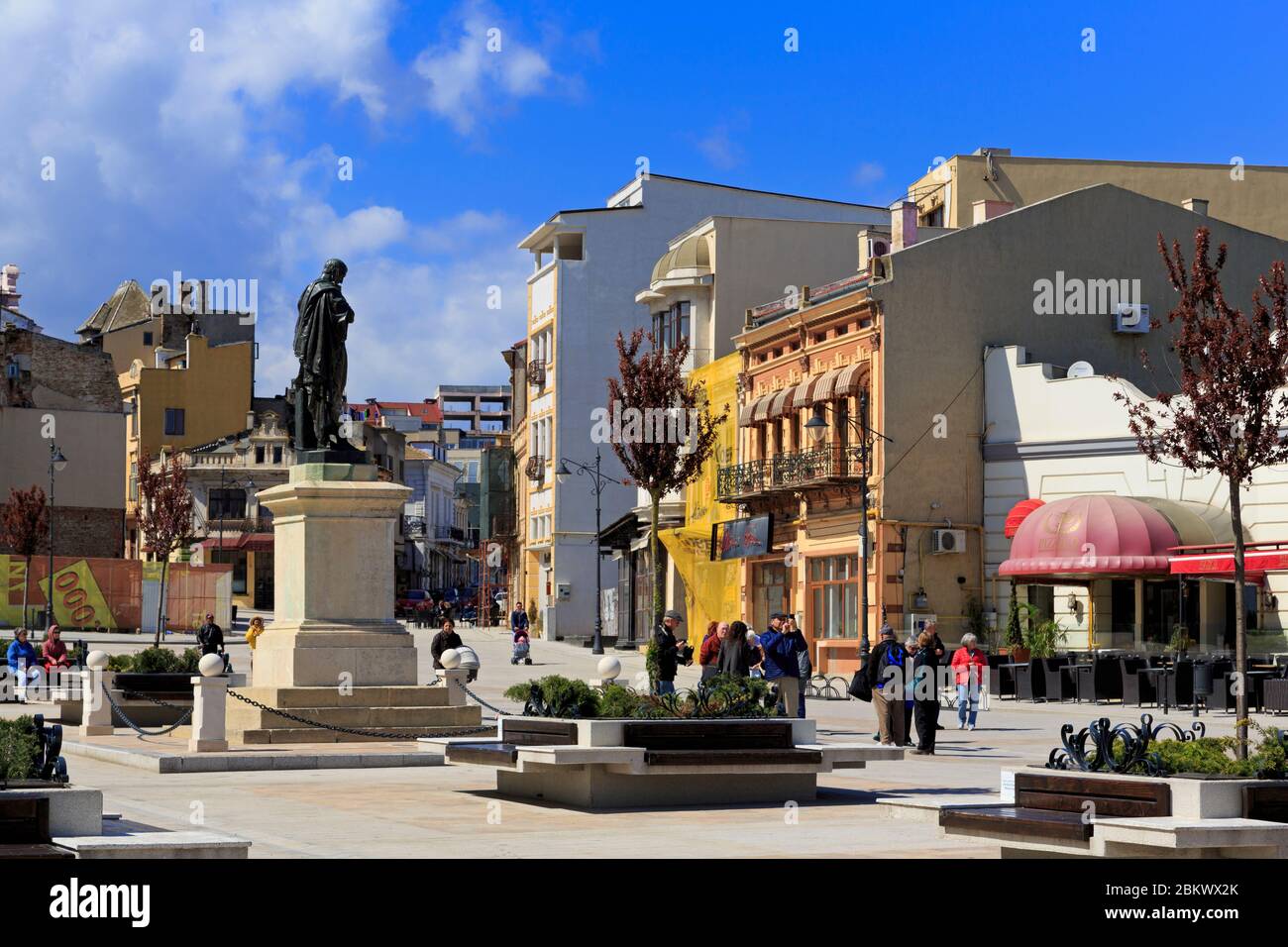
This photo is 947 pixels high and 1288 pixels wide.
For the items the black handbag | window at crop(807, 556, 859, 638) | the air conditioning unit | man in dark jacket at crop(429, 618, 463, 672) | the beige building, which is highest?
the beige building

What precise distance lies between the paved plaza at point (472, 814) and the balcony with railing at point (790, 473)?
76.5 feet

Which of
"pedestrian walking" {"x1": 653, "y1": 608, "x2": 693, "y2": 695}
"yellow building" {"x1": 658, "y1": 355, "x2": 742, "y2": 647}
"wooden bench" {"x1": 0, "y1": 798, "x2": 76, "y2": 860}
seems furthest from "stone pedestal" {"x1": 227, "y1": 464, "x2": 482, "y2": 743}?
"yellow building" {"x1": 658, "y1": 355, "x2": 742, "y2": 647}

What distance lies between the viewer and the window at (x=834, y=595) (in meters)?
46.8

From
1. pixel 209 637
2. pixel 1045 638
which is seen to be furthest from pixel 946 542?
pixel 209 637

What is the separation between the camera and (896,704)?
22.5 meters

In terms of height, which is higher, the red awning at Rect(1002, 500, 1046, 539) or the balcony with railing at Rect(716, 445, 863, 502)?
the balcony with railing at Rect(716, 445, 863, 502)

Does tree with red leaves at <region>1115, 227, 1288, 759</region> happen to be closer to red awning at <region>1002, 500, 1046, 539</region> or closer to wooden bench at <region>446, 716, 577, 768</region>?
wooden bench at <region>446, 716, 577, 768</region>

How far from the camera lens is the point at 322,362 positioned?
22.5 metres

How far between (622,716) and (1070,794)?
5.67 metres

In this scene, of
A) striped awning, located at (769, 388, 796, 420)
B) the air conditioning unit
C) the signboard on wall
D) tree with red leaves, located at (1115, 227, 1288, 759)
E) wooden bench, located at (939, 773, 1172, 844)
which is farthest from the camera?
the signboard on wall

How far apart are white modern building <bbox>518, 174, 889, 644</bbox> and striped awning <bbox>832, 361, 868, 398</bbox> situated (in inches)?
935

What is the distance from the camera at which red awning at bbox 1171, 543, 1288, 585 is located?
3653cm

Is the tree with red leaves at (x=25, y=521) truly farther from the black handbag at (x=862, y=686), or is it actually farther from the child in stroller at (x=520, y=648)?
the black handbag at (x=862, y=686)

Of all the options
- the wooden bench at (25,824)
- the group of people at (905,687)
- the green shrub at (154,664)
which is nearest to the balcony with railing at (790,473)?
the green shrub at (154,664)
